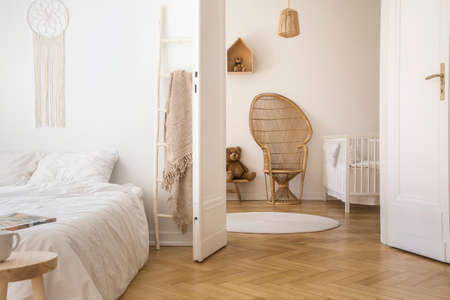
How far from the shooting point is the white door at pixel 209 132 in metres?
2.71

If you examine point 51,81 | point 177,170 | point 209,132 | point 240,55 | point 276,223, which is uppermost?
point 240,55

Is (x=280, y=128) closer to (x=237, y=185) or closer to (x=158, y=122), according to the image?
(x=237, y=185)

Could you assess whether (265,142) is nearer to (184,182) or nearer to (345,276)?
(184,182)

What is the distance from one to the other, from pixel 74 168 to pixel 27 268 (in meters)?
1.84

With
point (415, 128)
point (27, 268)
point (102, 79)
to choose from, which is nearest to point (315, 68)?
point (415, 128)

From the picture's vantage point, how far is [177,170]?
306 cm

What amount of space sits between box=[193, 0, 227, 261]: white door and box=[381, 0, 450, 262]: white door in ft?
3.91

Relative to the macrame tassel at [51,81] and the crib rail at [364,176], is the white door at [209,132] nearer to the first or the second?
the macrame tassel at [51,81]

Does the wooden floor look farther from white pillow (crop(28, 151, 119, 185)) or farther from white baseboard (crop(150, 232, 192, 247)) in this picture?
white pillow (crop(28, 151, 119, 185))

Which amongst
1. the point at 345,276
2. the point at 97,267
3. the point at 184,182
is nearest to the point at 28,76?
the point at 184,182

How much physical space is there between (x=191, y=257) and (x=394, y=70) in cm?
191

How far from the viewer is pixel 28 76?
11.1 feet

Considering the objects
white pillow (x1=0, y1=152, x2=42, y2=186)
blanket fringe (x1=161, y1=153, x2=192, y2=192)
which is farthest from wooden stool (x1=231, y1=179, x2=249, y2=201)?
white pillow (x1=0, y1=152, x2=42, y2=186)

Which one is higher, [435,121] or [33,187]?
[435,121]
